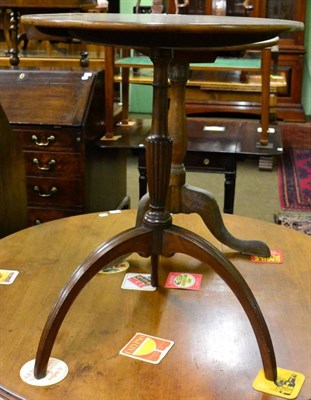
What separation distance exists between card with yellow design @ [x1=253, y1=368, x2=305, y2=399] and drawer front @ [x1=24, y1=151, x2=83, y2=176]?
1.56 m

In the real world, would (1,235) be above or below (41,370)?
below

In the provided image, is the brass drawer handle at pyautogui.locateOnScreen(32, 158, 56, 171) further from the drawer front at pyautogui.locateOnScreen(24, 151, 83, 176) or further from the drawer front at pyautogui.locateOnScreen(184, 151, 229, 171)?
the drawer front at pyautogui.locateOnScreen(184, 151, 229, 171)

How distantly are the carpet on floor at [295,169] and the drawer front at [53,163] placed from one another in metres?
1.47

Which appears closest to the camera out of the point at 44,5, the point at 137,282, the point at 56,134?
the point at 137,282

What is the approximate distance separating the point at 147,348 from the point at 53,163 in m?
1.47

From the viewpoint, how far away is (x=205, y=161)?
252 centimetres

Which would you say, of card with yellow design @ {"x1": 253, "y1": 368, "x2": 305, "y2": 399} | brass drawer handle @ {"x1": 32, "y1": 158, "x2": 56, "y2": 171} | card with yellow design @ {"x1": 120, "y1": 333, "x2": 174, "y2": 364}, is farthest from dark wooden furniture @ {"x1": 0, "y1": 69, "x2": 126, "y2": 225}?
card with yellow design @ {"x1": 253, "y1": 368, "x2": 305, "y2": 399}

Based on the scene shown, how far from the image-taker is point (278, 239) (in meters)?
1.54

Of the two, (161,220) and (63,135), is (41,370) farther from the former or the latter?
(63,135)

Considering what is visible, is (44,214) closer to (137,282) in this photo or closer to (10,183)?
(10,183)

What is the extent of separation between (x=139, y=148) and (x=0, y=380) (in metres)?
1.69

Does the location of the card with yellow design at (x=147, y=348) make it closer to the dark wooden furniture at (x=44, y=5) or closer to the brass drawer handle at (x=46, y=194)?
the brass drawer handle at (x=46, y=194)

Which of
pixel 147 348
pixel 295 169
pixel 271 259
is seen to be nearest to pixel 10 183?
pixel 271 259

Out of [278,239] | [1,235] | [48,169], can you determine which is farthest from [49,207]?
[278,239]
